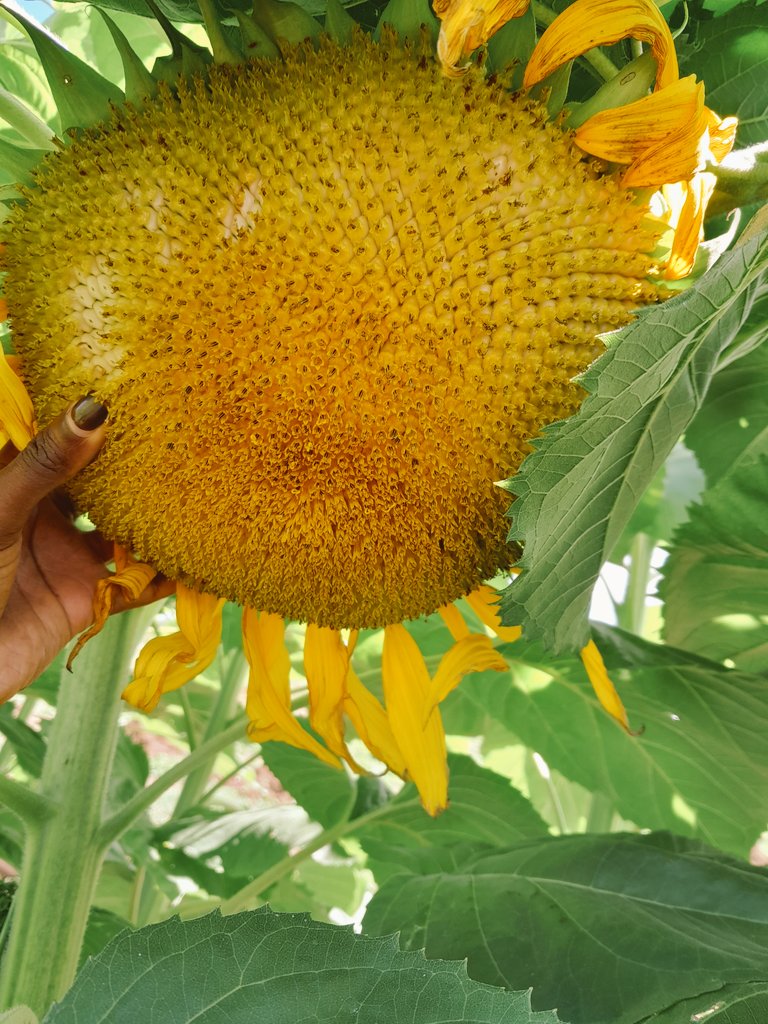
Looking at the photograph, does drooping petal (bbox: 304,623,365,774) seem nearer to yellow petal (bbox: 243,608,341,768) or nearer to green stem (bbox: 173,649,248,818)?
yellow petal (bbox: 243,608,341,768)

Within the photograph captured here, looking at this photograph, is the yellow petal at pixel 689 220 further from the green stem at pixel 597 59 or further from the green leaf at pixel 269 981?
the green leaf at pixel 269 981

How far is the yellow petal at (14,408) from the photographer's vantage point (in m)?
0.77

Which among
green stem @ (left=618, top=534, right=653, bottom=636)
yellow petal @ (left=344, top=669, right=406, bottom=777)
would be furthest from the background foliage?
green stem @ (left=618, top=534, right=653, bottom=636)

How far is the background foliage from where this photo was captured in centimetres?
67

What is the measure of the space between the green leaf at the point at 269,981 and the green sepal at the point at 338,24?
1.84 ft

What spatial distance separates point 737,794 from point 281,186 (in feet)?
2.53

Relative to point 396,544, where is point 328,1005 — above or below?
below

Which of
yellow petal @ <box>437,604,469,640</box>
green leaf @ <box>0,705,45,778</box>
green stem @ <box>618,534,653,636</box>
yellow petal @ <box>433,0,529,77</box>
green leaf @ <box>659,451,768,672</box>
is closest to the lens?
yellow petal @ <box>433,0,529,77</box>

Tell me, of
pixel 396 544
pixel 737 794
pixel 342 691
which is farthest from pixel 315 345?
pixel 737 794

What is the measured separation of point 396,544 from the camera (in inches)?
30.8

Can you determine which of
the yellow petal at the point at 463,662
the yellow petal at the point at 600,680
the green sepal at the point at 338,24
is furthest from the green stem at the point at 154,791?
the green sepal at the point at 338,24

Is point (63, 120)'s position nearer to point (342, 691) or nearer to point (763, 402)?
point (342, 691)

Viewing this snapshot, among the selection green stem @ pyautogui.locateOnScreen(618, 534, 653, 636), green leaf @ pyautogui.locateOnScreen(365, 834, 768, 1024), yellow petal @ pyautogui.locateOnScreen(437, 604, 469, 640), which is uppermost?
yellow petal @ pyautogui.locateOnScreen(437, 604, 469, 640)

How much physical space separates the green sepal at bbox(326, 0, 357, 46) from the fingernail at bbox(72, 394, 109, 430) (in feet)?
0.93
